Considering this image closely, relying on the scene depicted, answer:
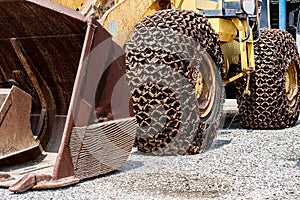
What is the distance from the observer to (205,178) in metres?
4.02

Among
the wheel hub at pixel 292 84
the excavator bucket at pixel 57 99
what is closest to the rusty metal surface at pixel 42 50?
the excavator bucket at pixel 57 99

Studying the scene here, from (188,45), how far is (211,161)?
1.01m

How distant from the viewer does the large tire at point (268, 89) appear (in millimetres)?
6719

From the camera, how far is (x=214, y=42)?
17.6 feet

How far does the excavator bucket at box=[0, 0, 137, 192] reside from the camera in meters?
3.82

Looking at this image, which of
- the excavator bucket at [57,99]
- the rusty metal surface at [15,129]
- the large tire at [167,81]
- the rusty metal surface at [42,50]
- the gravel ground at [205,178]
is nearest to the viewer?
the gravel ground at [205,178]

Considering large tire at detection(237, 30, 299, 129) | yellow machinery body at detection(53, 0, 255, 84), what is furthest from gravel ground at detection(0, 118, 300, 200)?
large tire at detection(237, 30, 299, 129)

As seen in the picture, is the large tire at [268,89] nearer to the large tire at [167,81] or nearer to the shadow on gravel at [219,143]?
the shadow on gravel at [219,143]

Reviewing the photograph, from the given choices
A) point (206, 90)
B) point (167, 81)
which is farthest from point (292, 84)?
point (167, 81)

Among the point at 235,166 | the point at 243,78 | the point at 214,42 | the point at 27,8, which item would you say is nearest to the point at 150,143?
the point at 235,166

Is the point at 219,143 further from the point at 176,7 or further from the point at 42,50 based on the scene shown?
the point at 42,50

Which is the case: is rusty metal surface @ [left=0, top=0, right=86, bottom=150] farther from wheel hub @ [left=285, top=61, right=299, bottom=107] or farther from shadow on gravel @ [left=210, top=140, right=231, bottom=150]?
wheel hub @ [left=285, top=61, right=299, bottom=107]

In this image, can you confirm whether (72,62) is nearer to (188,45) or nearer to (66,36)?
(66,36)

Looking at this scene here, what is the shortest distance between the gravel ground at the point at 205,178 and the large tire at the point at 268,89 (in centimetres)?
137
